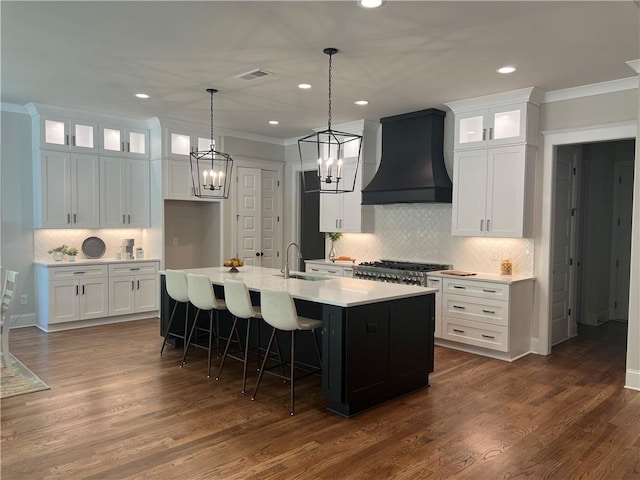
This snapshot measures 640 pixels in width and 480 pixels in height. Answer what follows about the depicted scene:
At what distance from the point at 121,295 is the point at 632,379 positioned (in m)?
6.17

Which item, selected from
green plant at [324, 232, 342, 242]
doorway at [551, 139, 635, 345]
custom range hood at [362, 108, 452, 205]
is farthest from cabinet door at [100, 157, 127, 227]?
doorway at [551, 139, 635, 345]

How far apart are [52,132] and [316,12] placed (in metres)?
4.63

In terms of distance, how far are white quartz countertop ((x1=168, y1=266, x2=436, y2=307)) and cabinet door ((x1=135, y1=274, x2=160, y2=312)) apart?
213 centimetres

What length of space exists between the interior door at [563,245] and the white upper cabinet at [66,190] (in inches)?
237

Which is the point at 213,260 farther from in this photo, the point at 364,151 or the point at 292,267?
the point at 364,151

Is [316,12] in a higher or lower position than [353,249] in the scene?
higher

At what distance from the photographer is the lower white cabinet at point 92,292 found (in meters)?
6.27

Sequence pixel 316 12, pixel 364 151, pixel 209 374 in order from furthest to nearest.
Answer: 1. pixel 364 151
2. pixel 209 374
3. pixel 316 12

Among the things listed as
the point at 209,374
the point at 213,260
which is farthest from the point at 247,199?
the point at 209,374

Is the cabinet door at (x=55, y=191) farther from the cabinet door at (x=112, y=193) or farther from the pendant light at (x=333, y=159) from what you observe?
the pendant light at (x=333, y=159)

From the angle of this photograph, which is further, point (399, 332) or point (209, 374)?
point (209, 374)

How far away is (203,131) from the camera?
24.9 ft

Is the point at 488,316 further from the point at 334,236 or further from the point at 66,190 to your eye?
the point at 66,190

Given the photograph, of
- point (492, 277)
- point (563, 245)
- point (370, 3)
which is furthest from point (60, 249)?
point (563, 245)
